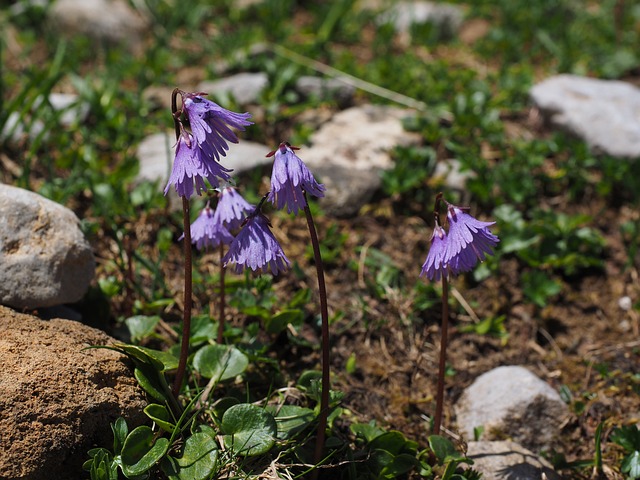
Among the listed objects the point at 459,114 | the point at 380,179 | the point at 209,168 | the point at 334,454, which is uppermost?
the point at 209,168

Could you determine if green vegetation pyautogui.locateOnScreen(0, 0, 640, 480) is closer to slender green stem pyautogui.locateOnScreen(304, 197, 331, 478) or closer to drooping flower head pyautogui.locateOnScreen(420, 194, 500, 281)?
slender green stem pyautogui.locateOnScreen(304, 197, 331, 478)

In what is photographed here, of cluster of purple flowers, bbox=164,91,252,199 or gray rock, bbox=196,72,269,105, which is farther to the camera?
gray rock, bbox=196,72,269,105

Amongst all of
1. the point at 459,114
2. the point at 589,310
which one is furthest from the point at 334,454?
the point at 459,114

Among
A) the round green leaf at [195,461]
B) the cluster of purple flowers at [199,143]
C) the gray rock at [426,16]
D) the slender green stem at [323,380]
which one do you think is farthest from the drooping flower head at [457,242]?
the gray rock at [426,16]

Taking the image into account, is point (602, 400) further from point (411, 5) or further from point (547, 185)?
point (411, 5)

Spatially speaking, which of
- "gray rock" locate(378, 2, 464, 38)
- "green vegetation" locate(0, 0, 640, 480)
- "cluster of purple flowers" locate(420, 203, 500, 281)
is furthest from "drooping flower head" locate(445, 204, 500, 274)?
"gray rock" locate(378, 2, 464, 38)

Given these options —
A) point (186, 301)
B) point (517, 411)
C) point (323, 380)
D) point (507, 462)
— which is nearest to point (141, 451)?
point (186, 301)

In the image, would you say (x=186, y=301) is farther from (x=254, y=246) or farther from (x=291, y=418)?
(x=291, y=418)
